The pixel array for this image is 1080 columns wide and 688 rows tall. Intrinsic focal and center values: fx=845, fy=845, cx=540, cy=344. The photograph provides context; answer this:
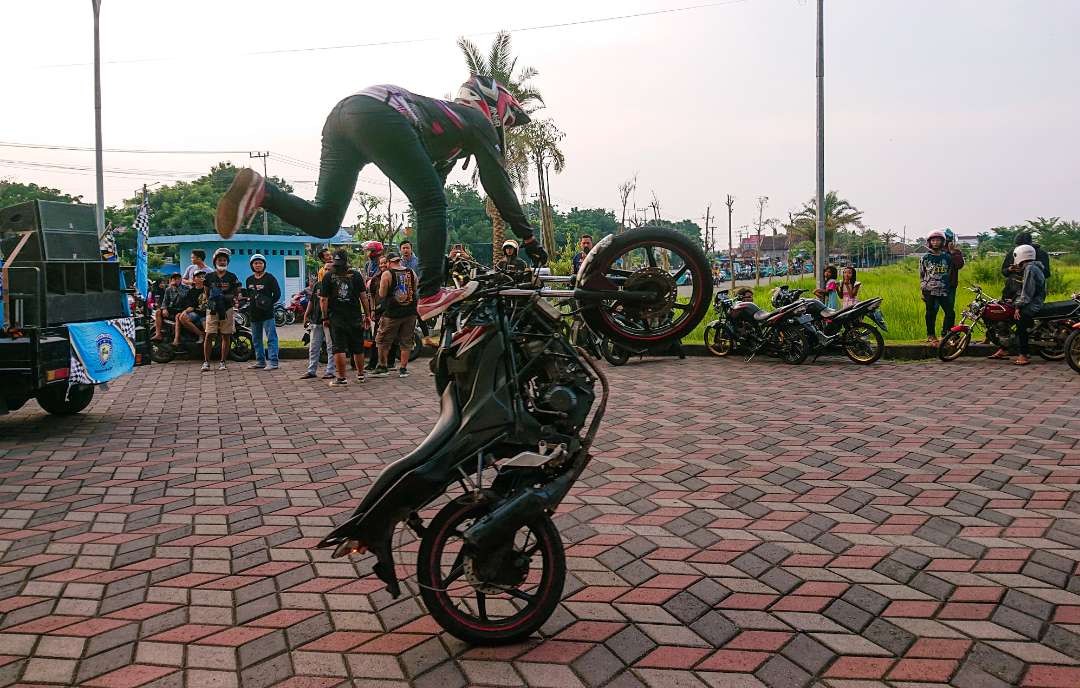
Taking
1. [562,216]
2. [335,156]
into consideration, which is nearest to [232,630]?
[335,156]

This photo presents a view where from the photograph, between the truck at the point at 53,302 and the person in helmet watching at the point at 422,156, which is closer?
the person in helmet watching at the point at 422,156

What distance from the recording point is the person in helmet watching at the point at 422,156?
335cm

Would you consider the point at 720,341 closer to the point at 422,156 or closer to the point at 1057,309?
the point at 1057,309

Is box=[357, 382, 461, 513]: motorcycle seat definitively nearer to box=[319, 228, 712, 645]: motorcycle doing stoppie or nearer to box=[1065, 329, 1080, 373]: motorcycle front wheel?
box=[319, 228, 712, 645]: motorcycle doing stoppie

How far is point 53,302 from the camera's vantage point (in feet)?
25.5

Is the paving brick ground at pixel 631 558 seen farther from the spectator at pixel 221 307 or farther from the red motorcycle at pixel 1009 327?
the spectator at pixel 221 307

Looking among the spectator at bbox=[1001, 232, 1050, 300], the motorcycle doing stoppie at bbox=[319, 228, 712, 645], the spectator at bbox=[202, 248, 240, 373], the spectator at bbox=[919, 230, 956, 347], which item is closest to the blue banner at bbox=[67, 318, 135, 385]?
the spectator at bbox=[202, 248, 240, 373]

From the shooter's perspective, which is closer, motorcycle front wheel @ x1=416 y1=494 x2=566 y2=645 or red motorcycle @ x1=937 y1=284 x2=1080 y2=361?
motorcycle front wheel @ x1=416 y1=494 x2=566 y2=645

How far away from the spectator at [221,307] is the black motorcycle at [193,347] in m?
0.84

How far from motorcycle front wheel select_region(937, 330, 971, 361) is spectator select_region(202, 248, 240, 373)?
10230mm

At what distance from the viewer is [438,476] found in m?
3.21

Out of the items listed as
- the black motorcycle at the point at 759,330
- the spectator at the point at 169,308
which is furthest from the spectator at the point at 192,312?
the black motorcycle at the point at 759,330

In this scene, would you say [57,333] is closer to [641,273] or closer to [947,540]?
[641,273]

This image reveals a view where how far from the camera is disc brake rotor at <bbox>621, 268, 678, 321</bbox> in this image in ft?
10.4
